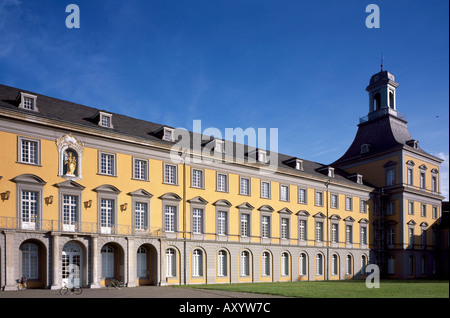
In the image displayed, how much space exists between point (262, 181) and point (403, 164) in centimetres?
2127

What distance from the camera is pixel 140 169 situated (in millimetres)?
38781

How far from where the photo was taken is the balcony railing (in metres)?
31.3

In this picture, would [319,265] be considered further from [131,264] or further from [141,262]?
[131,264]

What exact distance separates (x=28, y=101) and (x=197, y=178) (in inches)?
596

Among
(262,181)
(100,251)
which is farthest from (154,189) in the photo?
(262,181)

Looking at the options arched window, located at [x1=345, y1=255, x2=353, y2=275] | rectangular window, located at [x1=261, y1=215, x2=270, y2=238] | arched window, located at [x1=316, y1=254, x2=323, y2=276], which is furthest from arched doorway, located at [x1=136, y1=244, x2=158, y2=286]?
arched window, located at [x1=345, y1=255, x2=353, y2=275]

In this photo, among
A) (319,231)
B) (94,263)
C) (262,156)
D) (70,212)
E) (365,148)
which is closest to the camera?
(94,263)

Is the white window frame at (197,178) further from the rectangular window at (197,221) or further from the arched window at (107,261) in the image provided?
the arched window at (107,261)

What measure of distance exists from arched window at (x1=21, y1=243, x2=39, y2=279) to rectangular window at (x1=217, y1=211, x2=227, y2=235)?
16.2 metres

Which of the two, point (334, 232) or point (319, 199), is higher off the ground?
point (319, 199)

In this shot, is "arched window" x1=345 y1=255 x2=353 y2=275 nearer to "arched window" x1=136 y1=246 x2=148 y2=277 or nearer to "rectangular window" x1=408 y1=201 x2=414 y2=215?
"rectangular window" x1=408 y1=201 x2=414 y2=215

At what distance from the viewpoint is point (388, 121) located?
6400 centimetres

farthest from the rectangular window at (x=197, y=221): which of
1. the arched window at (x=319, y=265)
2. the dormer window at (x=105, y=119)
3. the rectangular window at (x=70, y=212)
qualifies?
the arched window at (x=319, y=265)

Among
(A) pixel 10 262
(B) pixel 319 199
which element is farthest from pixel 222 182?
(A) pixel 10 262
